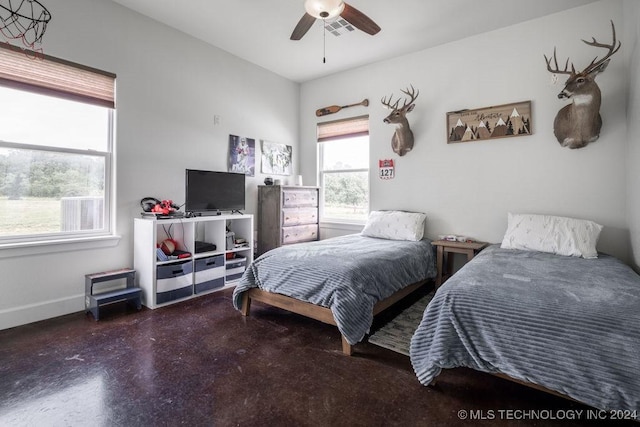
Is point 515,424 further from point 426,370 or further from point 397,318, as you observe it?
point 397,318

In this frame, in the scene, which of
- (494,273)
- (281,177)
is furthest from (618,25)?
(281,177)

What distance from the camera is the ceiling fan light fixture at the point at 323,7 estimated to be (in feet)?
7.33

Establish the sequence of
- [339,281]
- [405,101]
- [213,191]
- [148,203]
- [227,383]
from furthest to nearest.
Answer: [405,101]
[213,191]
[148,203]
[339,281]
[227,383]

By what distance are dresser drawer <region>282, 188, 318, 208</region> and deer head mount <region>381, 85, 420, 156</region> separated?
1386mm

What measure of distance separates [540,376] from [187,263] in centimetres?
302

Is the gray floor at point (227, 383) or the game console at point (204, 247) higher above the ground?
the game console at point (204, 247)

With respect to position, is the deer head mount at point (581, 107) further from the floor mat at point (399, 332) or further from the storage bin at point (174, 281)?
the storage bin at point (174, 281)

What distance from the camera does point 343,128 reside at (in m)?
4.68

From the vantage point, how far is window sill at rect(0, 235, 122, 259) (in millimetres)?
2494

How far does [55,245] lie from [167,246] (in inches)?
35.6

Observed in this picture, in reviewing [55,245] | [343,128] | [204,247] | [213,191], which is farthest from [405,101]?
[55,245]

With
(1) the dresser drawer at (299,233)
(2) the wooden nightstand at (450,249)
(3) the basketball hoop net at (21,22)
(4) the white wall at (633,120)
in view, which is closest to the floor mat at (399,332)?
(2) the wooden nightstand at (450,249)

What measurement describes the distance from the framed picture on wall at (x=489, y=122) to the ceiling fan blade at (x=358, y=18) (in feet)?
5.29

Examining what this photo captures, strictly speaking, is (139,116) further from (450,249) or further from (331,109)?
(450,249)
